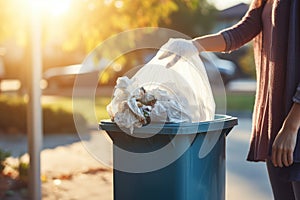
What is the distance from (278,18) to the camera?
249 centimetres

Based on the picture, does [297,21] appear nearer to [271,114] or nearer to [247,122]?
[271,114]

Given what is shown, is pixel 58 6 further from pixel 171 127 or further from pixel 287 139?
pixel 287 139

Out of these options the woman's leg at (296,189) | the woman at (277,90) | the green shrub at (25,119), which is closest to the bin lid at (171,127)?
the woman at (277,90)

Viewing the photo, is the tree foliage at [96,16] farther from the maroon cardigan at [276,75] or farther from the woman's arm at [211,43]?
the maroon cardigan at [276,75]

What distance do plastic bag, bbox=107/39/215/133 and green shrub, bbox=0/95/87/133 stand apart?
7687 millimetres

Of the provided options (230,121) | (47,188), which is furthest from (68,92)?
(230,121)

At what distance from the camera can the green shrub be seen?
1059 centimetres

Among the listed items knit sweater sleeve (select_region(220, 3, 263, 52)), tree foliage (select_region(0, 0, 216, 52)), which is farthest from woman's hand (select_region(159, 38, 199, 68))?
tree foliage (select_region(0, 0, 216, 52))

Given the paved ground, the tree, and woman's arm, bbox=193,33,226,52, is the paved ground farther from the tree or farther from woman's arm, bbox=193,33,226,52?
woman's arm, bbox=193,33,226,52

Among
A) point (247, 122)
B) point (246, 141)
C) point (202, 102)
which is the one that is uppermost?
point (247, 122)

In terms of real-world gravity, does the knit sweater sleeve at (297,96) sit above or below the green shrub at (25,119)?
below

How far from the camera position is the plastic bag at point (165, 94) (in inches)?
103

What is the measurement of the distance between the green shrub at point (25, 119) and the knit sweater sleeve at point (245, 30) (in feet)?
25.4

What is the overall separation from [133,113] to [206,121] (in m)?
0.39
